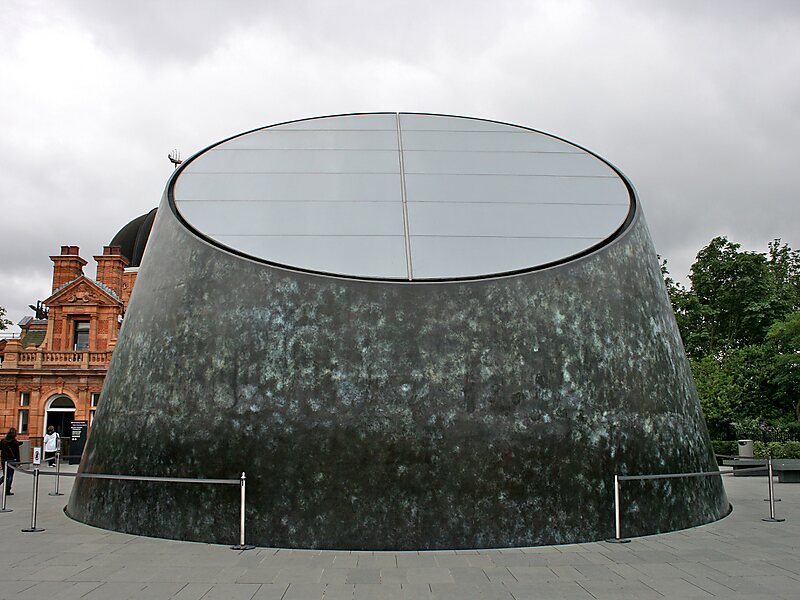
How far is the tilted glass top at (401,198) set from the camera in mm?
9758

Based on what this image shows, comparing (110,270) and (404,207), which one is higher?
(110,270)

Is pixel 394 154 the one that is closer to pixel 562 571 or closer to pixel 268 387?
pixel 268 387

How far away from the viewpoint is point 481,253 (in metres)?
9.81

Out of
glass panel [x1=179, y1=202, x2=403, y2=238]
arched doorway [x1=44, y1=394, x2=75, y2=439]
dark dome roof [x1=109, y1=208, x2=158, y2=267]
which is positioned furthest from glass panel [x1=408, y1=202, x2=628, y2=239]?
dark dome roof [x1=109, y1=208, x2=158, y2=267]

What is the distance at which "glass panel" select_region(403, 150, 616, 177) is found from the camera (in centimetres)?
1212

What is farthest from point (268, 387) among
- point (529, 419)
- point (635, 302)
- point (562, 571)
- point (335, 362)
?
point (635, 302)

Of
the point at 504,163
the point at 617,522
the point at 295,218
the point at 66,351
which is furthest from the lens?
the point at 66,351

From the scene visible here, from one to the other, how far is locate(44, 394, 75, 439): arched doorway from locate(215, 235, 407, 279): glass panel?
33.0 m

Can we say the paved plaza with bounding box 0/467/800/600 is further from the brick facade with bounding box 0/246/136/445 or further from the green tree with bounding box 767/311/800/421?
the brick facade with bounding box 0/246/136/445

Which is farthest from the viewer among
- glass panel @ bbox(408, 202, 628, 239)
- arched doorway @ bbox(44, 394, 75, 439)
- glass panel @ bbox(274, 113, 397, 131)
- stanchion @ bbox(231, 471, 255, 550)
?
arched doorway @ bbox(44, 394, 75, 439)

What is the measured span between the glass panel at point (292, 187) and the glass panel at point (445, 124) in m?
2.74

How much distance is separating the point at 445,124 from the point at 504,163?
241 cm

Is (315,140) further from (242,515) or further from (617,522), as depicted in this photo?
(617,522)

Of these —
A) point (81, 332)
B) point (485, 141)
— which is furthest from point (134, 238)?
point (485, 141)
